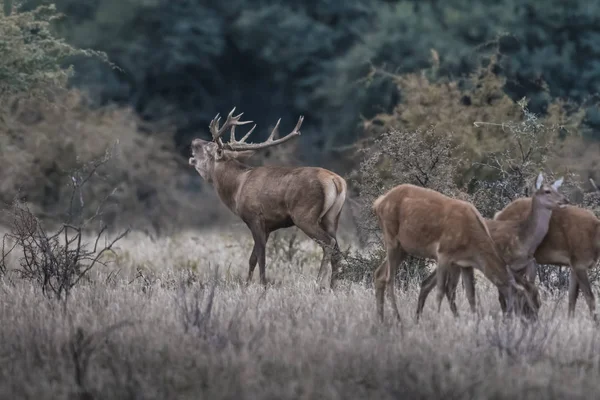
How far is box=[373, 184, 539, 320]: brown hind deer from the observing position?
9.51 metres

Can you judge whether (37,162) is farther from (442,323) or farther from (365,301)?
(442,323)

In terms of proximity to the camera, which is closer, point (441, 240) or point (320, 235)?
point (441, 240)

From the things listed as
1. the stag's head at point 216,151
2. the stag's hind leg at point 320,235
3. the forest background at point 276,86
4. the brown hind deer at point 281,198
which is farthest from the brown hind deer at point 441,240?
the stag's head at point 216,151

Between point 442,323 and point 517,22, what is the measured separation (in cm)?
2167

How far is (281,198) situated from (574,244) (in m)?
4.17

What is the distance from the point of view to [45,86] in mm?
16406

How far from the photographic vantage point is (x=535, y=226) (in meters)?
9.73

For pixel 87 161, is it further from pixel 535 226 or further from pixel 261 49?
pixel 261 49

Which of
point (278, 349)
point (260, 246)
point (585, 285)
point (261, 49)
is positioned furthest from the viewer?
point (261, 49)

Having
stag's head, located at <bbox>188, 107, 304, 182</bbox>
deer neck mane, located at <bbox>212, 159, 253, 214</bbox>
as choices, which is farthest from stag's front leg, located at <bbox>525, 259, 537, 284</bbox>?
stag's head, located at <bbox>188, 107, 304, 182</bbox>

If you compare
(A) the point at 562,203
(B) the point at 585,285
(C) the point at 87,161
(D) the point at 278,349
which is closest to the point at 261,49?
(C) the point at 87,161

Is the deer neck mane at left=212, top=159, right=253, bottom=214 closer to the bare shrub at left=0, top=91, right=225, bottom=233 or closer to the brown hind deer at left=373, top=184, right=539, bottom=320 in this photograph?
the brown hind deer at left=373, top=184, right=539, bottom=320

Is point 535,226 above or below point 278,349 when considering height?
above

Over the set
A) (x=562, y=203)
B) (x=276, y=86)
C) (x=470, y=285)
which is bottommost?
(x=470, y=285)
